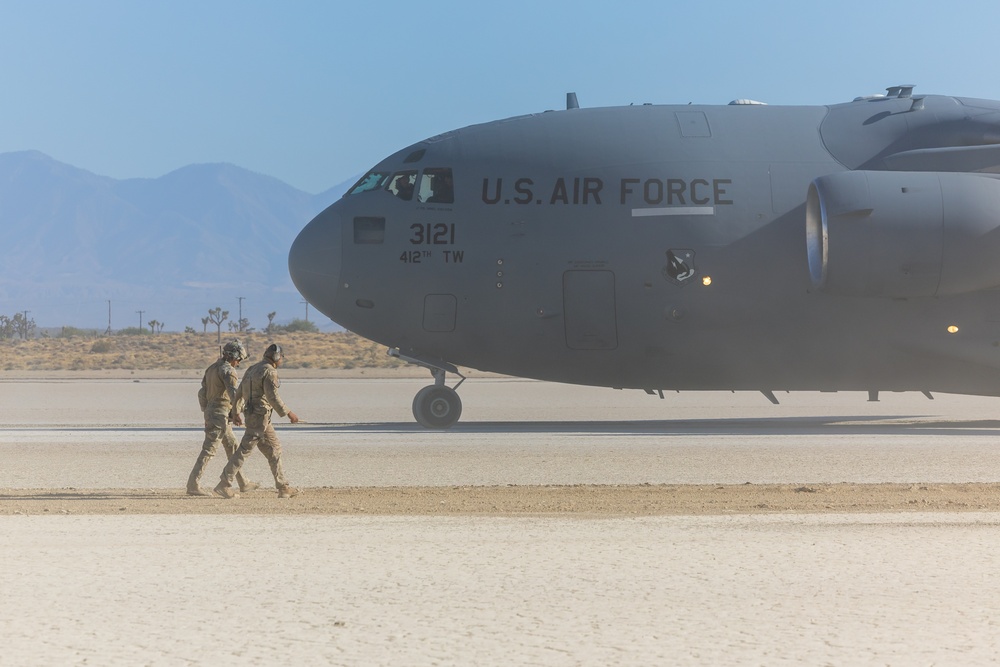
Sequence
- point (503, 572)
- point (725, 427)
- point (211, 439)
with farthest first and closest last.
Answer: point (725, 427) → point (211, 439) → point (503, 572)

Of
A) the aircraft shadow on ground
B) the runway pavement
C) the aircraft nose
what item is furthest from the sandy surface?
the aircraft nose

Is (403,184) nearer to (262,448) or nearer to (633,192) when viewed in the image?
(633,192)

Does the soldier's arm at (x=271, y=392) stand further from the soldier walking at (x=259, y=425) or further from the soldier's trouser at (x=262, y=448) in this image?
the soldier's trouser at (x=262, y=448)

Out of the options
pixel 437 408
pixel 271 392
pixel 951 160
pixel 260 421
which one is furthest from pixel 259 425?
pixel 951 160

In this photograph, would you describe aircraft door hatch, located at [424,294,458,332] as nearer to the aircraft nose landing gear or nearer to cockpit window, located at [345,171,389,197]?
the aircraft nose landing gear

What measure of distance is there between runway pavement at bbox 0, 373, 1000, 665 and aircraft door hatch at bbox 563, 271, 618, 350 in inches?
152

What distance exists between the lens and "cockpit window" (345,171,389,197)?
22734mm

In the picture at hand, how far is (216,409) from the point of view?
44.3ft

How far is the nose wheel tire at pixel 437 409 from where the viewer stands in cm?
2248

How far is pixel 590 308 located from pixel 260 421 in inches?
377

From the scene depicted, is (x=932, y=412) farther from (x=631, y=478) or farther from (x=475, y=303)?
(x=631, y=478)

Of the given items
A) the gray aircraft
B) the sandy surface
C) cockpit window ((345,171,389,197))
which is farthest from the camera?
cockpit window ((345,171,389,197))

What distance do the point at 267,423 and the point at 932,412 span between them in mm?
20171

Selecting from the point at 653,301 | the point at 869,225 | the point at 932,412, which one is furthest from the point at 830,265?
the point at 932,412
